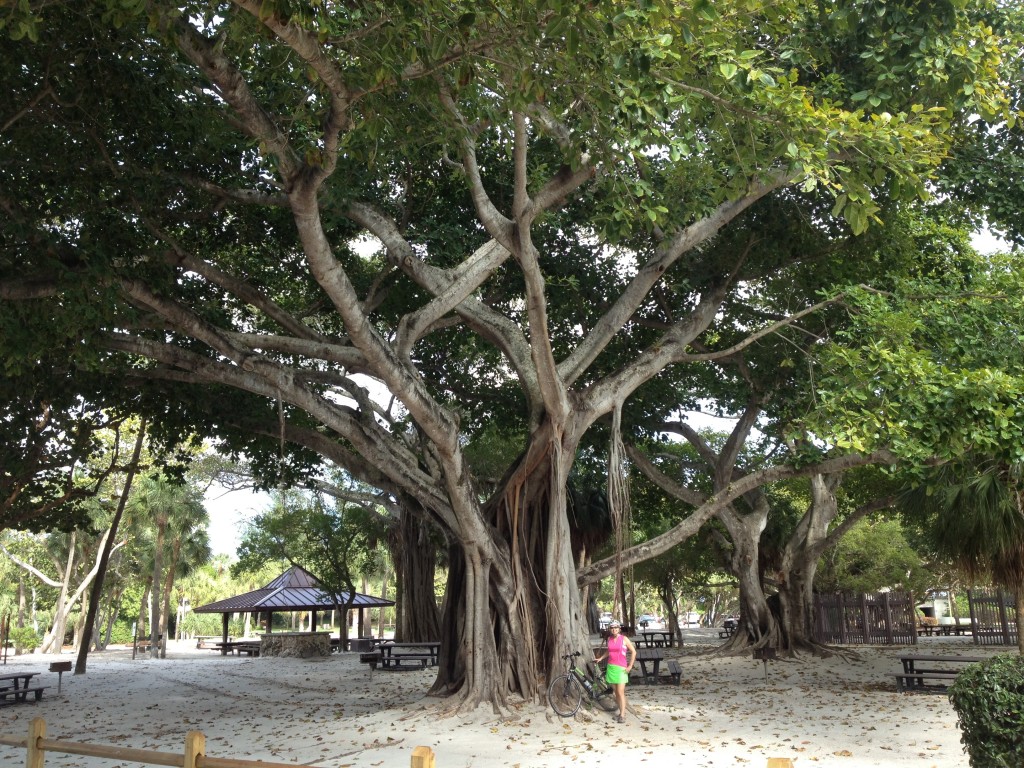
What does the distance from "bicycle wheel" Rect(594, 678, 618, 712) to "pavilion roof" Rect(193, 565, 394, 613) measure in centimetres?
1848

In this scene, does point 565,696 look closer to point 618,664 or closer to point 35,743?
point 618,664

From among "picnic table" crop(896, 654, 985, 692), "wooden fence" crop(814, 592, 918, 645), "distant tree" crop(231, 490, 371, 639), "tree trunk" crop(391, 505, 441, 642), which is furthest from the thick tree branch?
"distant tree" crop(231, 490, 371, 639)

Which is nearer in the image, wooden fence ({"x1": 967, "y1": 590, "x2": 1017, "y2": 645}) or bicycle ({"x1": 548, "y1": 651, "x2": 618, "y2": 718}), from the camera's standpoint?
bicycle ({"x1": 548, "y1": 651, "x2": 618, "y2": 718})

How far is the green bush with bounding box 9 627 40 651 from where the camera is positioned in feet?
140

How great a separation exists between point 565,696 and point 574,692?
0.14 metres

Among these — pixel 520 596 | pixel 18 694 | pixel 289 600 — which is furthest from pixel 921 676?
pixel 289 600

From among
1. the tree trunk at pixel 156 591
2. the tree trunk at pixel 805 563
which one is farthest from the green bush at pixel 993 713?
the tree trunk at pixel 156 591

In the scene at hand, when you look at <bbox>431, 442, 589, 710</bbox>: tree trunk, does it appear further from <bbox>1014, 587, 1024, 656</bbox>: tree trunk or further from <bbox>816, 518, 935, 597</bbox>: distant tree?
<bbox>816, 518, 935, 597</bbox>: distant tree

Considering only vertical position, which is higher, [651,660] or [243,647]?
[651,660]

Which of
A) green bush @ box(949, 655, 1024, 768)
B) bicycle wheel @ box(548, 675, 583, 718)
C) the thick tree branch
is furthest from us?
the thick tree branch

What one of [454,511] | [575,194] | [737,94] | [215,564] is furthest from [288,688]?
[215,564]

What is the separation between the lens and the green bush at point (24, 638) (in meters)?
42.8

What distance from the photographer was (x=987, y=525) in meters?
11.0

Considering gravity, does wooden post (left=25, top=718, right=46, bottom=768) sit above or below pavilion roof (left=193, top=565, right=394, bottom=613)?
below
